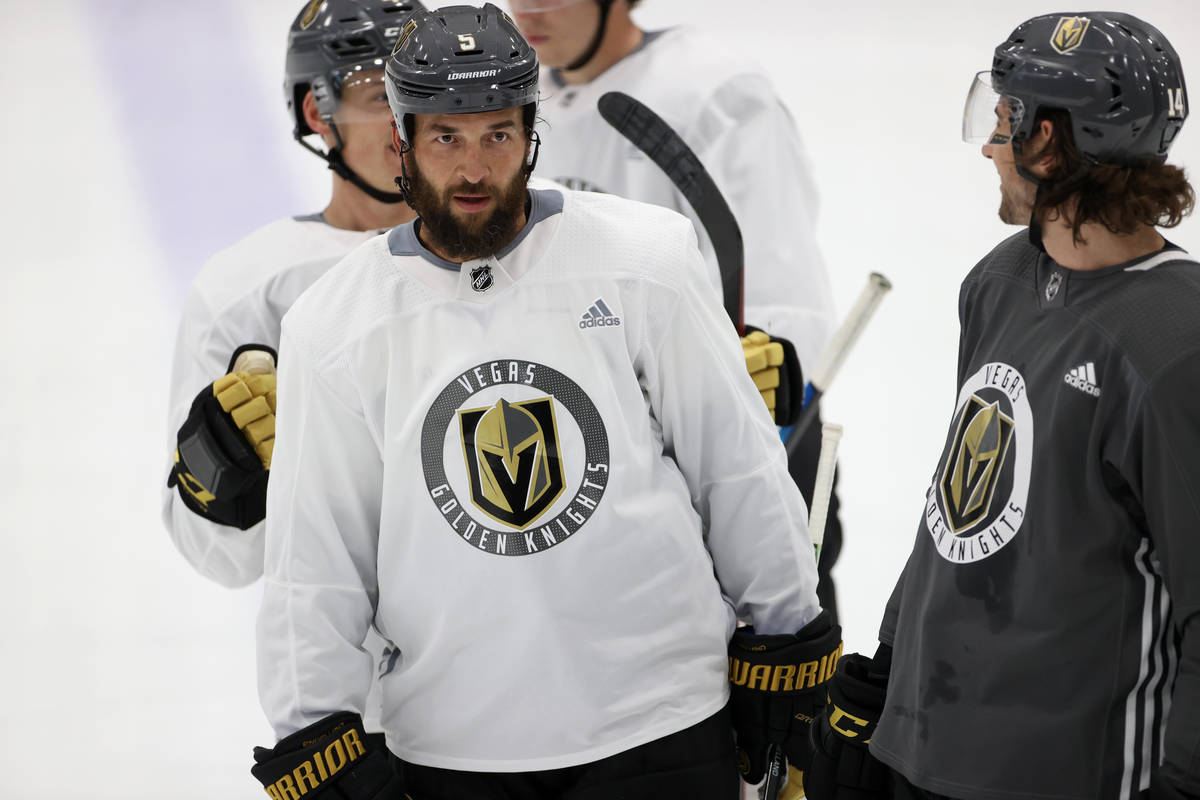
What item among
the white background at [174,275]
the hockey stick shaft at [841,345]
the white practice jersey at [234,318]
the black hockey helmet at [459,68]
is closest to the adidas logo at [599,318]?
the black hockey helmet at [459,68]

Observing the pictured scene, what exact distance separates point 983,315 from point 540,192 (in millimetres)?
527

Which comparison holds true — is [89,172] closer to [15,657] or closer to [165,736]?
[15,657]

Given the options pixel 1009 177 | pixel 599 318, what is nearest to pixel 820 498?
pixel 599 318

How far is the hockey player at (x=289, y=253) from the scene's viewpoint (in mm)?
2176

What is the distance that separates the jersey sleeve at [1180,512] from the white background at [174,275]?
1885 millimetres

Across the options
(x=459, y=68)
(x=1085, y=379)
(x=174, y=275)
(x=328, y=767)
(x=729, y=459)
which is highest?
(x=459, y=68)

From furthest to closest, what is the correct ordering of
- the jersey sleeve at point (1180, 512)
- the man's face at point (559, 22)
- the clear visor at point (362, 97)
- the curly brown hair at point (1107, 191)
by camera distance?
the man's face at point (559, 22) < the clear visor at point (362, 97) < the curly brown hair at point (1107, 191) < the jersey sleeve at point (1180, 512)

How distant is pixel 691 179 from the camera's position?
7.66ft

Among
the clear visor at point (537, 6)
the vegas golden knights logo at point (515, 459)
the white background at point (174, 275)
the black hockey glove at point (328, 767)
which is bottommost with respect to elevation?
the white background at point (174, 275)

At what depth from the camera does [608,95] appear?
2316 mm

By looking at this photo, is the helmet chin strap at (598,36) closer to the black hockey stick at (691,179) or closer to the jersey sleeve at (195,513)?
the black hockey stick at (691,179)

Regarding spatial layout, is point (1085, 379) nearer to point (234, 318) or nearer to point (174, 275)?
point (234, 318)

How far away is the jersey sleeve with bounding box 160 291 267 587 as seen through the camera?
219cm

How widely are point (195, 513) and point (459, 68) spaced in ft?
2.78
